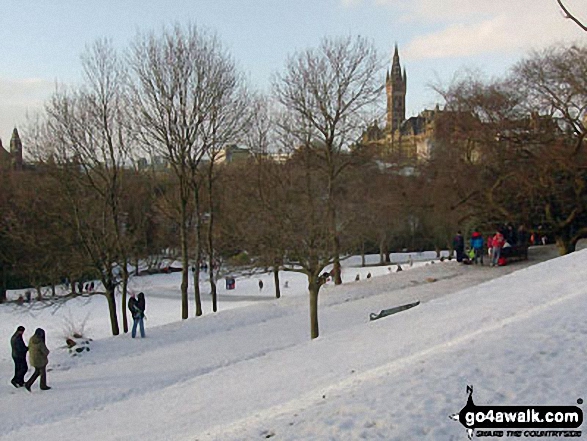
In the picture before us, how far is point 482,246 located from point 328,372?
58.6 ft

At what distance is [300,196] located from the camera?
2492cm

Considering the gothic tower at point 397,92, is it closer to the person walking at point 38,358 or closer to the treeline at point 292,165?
the treeline at point 292,165

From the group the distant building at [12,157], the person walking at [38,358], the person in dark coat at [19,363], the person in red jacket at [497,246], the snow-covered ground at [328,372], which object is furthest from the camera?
the distant building at [12,157]

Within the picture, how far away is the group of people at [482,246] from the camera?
81.5 feet

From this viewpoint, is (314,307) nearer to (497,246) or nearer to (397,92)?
(497,246)

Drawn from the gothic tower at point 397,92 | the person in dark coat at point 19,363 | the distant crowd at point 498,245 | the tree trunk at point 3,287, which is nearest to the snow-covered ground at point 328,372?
the person in dark coat at point 19,363

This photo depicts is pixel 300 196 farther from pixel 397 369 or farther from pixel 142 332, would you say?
pixel 397 369

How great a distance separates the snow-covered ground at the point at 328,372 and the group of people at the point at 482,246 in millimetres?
5899

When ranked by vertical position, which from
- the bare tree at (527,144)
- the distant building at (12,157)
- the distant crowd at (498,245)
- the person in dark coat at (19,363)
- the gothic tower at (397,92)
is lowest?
the person in dark coat at (19,363)

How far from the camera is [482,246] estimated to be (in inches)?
1045

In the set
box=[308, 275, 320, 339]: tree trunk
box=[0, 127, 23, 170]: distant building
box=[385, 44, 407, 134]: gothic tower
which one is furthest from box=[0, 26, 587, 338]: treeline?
box=[385, 44, 407, 134]: gothic tower

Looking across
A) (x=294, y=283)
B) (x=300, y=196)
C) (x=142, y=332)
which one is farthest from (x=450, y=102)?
(x=294, y=283)

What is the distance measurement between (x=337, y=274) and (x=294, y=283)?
46.3ft

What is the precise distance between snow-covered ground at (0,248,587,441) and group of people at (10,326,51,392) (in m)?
0.24
